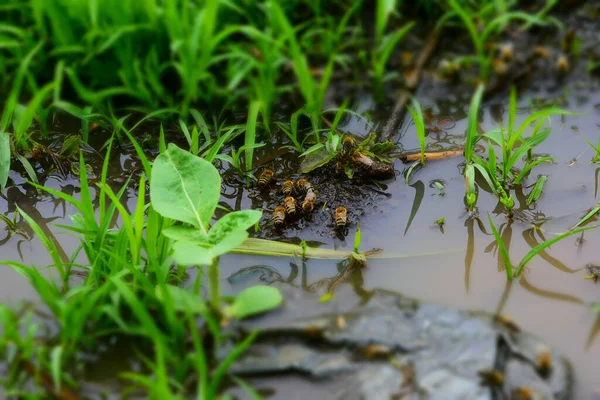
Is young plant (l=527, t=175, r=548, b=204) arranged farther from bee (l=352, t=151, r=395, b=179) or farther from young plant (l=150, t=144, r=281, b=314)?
young plant (l=150, t=144, r=281, b=314)

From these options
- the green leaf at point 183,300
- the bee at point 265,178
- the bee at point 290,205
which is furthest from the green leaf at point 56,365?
the bee at point 265,178

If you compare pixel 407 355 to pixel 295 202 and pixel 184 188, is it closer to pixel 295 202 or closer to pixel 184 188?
pixel 295 202

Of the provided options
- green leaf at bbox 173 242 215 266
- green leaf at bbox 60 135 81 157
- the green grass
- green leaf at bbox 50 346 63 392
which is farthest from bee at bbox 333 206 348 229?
the green grass

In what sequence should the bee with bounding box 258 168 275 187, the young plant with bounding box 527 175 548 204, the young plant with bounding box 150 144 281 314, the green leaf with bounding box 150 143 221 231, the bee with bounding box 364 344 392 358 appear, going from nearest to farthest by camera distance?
the bee with bounding box 364 344 392 358 → the young plant with bounding box 150 144 281 314 → the green leaf with bounding box 150 143 221 231 → the young plant with bounding box 527 175 548 204 → the bee with bounding box 258 168 275 187

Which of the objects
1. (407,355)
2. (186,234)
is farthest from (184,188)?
(407,355)

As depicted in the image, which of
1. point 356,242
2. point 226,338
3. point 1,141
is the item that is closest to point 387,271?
point 356,242

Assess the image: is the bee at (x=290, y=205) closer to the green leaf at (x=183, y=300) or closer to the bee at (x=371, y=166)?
the bee at (x=371, y=166)
